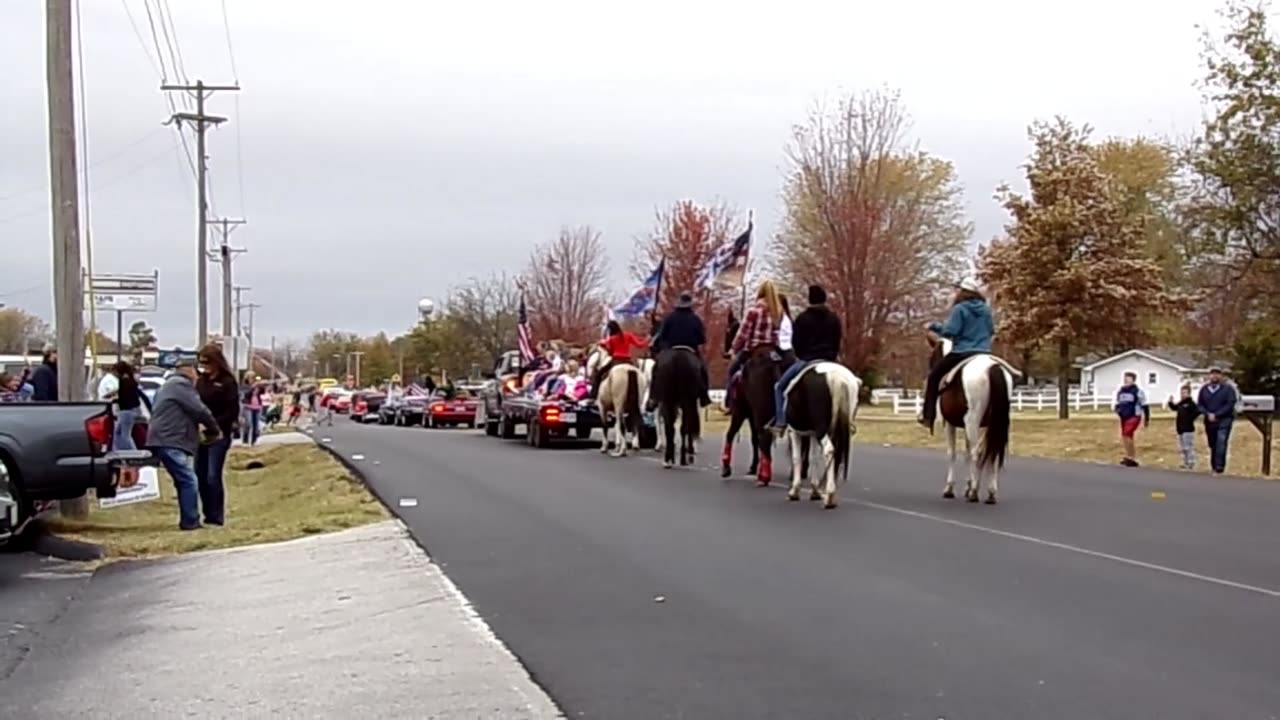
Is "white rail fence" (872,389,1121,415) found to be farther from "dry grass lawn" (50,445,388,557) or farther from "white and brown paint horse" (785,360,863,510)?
"white and brown paint horse" (785,360,863,510)

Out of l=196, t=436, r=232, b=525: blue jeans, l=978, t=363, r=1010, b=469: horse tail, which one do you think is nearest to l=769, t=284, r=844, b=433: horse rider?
l=978, t=363, r=1010, b=469: horse tail

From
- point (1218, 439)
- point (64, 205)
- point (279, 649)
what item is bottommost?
point (279, 649)

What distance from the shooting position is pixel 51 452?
13375mm

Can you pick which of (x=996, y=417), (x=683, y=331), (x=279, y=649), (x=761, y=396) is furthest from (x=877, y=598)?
(x=683, y=331)

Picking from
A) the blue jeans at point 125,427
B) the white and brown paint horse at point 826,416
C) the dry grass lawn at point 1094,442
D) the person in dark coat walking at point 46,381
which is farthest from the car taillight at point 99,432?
the dry grass lawn at point 1094,442

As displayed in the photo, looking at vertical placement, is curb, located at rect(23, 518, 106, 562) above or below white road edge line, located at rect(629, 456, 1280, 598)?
below

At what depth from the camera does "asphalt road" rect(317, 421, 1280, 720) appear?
6840 mm

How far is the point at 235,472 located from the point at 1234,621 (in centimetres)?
2241

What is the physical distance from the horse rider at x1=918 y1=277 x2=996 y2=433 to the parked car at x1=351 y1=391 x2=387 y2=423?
47.4m

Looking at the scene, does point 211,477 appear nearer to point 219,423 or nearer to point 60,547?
point 219,423

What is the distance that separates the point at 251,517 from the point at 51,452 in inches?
152

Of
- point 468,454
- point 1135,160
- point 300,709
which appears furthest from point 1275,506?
point 1135,160

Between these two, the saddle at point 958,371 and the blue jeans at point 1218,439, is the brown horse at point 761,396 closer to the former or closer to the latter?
the saddle at point 958,371

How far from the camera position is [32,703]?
7.39 meters
